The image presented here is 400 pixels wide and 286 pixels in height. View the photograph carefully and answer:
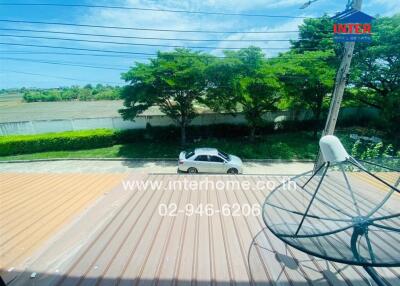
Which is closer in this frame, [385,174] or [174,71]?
[385,174]

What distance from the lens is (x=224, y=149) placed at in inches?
554

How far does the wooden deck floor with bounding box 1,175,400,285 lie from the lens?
2525mm

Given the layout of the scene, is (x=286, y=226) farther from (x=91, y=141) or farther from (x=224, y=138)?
(x=91, y=141)

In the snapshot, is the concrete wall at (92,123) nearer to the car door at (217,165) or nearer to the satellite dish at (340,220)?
the car door at (217,165)

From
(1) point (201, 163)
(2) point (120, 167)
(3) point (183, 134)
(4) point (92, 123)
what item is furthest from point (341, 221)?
(4) point (92, 123)

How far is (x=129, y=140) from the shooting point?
15625 mm

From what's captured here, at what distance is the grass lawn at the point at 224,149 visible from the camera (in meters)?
13.4

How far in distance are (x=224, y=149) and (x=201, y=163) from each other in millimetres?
4281

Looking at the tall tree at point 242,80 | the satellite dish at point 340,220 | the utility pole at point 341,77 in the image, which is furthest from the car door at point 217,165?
the satellite dish at point 340,220

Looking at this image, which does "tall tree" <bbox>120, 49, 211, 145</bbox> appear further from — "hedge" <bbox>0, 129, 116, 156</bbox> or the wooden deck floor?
the wooden deck floor

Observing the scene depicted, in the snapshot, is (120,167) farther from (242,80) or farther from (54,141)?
(242,80)

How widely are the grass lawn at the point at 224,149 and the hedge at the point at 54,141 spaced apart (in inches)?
18.1

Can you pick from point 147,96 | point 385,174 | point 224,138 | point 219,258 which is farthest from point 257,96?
point 219,258

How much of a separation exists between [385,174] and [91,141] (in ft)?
51.3
